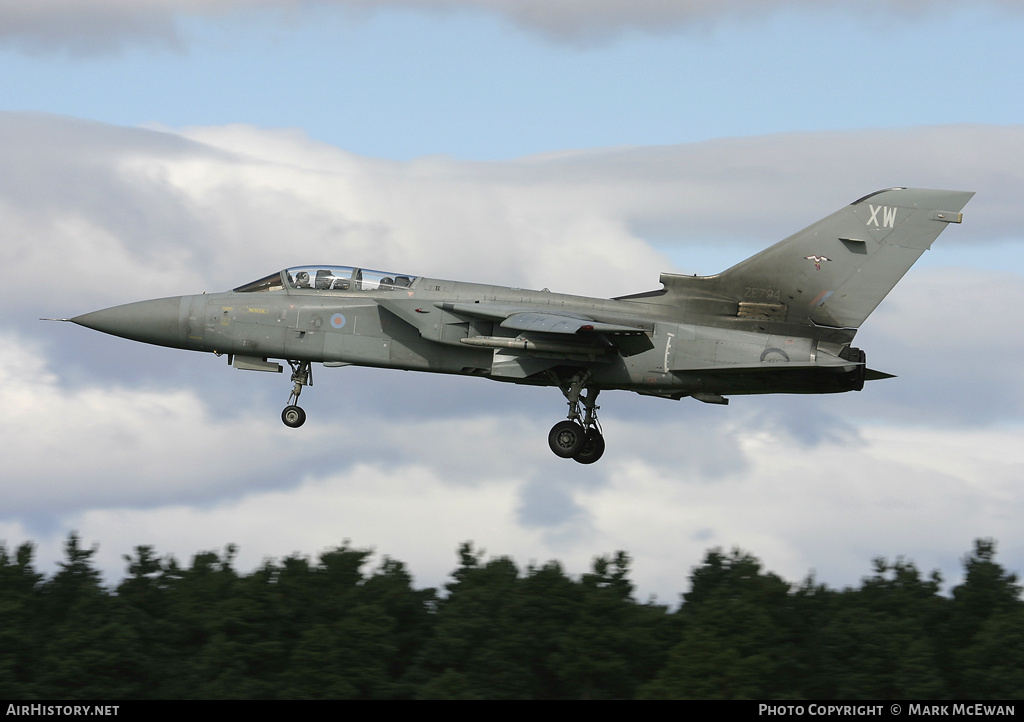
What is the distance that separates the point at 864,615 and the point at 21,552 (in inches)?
1649

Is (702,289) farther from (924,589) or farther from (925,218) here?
(924,589)

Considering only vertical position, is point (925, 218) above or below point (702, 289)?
above

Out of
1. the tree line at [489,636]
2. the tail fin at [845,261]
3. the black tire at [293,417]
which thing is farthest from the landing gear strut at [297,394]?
the tree line at [489,636]

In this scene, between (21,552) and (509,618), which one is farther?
(21,552)

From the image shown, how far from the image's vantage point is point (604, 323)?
24234 mm

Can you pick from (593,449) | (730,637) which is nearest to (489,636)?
(730,637)

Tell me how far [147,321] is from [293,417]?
3.66 meters

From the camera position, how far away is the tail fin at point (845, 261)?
24672mm

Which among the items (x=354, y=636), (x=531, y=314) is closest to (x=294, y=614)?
(x=354, y=636)

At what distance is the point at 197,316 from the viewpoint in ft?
84.8

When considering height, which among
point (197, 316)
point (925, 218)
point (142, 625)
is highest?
point (925, 218)

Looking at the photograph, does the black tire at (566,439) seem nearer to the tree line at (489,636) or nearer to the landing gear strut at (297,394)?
the landing gear strut at (297,394)

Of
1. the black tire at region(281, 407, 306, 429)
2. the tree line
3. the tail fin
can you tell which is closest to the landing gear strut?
the black tire at region(281, 407, 306, 429)

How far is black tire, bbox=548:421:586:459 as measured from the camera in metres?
25.4
